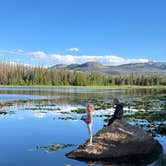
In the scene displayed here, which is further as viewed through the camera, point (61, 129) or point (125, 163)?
point (61, 129)

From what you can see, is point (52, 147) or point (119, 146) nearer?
point (119, 146)

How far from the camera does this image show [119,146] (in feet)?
65.0

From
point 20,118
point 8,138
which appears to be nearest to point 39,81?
point 20,118

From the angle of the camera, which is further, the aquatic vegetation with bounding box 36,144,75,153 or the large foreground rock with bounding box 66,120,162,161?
the aquatic vegetation with bounding box 36,144,75,153

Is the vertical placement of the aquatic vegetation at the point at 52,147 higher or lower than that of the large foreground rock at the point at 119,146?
lower

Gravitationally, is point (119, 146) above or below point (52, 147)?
above

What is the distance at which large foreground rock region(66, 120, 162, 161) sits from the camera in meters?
19.3

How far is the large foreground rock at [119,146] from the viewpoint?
19266mm

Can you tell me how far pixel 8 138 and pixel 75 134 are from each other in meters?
5.06

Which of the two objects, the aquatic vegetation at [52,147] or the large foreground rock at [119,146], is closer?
the large foreground rock at [119,146]

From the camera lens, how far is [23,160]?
18562mm

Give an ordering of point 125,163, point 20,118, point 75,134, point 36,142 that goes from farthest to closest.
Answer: point 20,118 < point 75,134 < point 36,142 < point 125,163

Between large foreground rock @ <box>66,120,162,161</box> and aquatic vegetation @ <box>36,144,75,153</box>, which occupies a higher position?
large foreground rock @ <box>66,120,162,161</box>

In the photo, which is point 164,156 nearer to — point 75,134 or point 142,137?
point 142,137
